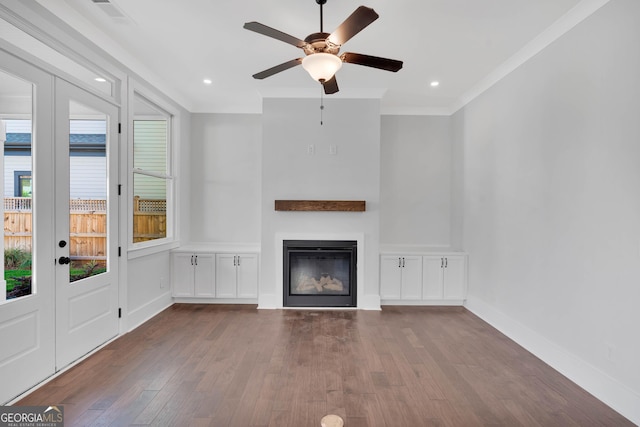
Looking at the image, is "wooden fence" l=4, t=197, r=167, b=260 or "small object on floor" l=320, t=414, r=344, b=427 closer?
"small object on floor" l=320, t=414, r=344, b=427

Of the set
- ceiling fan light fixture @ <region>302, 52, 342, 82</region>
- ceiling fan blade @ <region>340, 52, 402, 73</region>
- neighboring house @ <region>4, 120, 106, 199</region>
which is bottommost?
neighboring house @ <region>4, 120, 106, 199</region>

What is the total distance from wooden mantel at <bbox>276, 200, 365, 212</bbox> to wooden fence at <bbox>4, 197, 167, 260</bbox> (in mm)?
1610

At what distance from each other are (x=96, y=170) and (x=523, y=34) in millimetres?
4137

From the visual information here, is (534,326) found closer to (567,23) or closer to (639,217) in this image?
(639,217)

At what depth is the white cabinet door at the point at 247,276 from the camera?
4.38m

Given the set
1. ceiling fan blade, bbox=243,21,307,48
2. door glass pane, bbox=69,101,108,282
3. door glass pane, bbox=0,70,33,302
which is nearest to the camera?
ceiling fan blade, bbox=243,21,307,48

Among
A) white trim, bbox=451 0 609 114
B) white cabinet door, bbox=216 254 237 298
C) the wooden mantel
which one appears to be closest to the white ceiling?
white trim, bbox=451 0 609 114

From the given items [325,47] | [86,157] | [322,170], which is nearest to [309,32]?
[325,47]

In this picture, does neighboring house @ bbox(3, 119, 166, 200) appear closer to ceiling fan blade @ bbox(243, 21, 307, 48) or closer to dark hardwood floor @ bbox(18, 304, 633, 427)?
dark hardwood floor @ bbox(18, 304, 633, 427)

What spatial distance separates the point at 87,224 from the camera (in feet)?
9.45

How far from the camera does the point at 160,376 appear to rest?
2504mm

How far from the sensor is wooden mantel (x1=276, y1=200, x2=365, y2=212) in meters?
4.11

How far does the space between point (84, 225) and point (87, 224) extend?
4 centimetres

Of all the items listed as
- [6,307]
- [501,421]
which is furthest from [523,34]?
[6,307]
